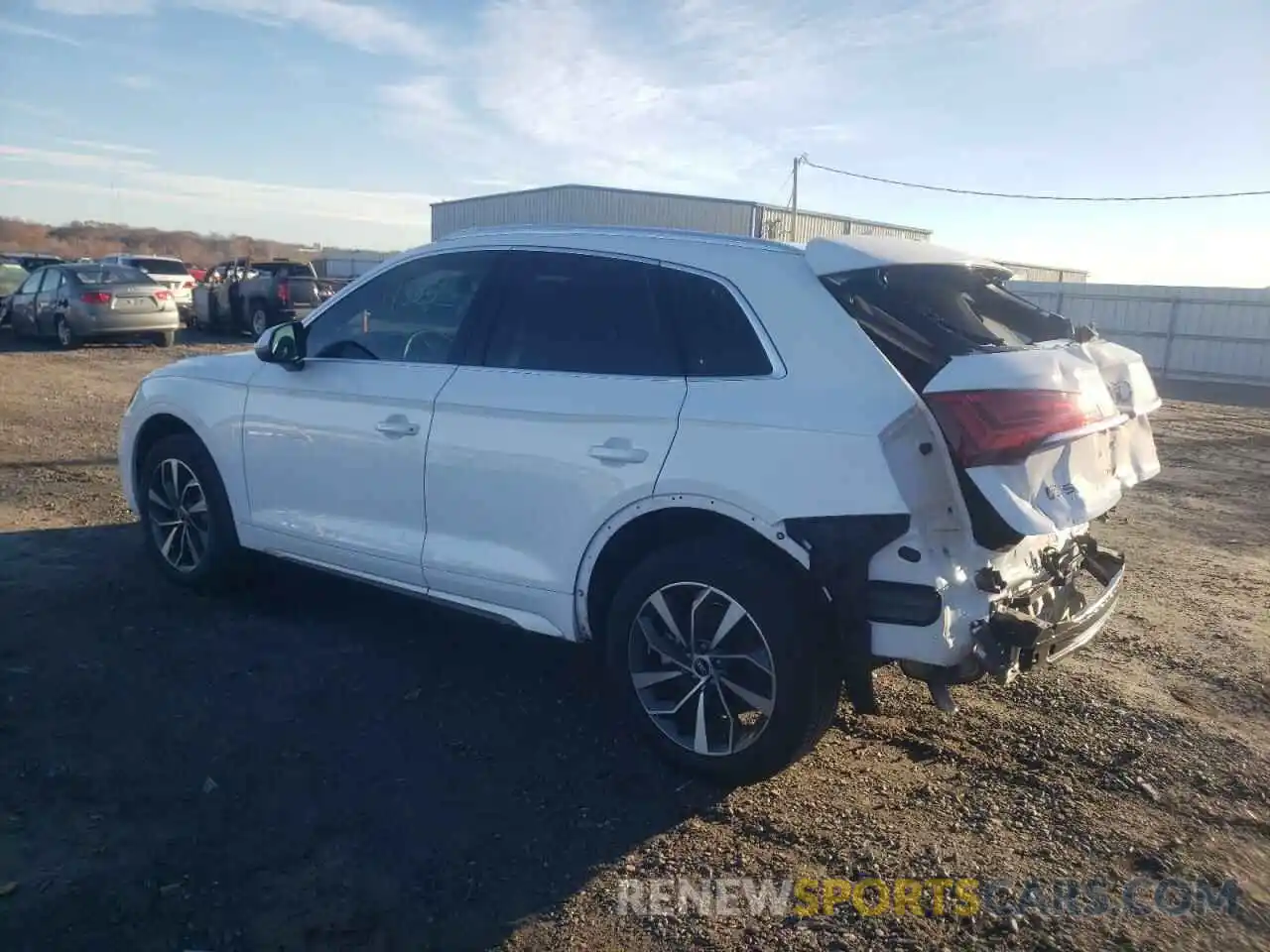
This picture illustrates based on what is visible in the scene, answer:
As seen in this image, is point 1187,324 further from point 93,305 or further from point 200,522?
point 200,522

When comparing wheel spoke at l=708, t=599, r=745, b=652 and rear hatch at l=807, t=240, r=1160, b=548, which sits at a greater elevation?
rear hatch at l=807, t=240, r=1160, b=548

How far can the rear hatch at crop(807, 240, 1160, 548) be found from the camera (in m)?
3.20

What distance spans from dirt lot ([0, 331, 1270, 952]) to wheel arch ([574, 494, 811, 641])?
0.59 metres

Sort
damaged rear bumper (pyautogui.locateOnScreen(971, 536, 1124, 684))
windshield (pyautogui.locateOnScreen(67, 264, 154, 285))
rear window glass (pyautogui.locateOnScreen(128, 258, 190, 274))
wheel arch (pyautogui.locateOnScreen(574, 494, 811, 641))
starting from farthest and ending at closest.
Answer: rear window glass (pyautogui.locateOnScreen(128, 258, 190, 274)), windshield (pyautogui.locateOnScreen(67, 264, 154, 285)), wheel arch (pyautogui.locateOnScreen(574, 494, 811, 641)), damaged rear bumper (pyautogui.locateOnScreen(971, 536, 1124, 684))

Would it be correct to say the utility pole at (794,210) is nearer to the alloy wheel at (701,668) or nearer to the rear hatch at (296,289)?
the rear hatch at (296,289)

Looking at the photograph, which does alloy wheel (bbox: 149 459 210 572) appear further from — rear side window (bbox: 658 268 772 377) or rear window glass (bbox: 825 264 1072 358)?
rear window glass (bbox: 825 264 1072 358)

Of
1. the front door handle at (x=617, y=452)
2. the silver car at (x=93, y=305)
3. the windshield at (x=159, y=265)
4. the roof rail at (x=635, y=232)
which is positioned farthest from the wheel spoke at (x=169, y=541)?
the windshield at (x=159, y=265)

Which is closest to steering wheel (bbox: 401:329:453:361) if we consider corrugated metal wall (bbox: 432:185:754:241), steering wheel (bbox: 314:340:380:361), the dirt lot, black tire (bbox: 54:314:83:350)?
steering wheel (bbox: 314:340:380:361)

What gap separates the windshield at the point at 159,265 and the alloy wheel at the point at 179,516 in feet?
74.4

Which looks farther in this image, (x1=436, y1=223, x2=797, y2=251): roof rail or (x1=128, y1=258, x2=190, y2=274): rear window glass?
(x1=128, y1=258, x2=190, y2=274): rear window glass

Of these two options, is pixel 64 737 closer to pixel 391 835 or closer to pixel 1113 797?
pixel 391 835

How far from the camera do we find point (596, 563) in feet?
12.7

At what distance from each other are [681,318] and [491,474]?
97cm

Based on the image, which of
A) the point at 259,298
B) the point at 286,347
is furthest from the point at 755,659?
the point at 259,298
